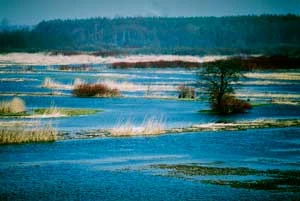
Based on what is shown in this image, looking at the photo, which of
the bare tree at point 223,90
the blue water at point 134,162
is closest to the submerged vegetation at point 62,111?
the bare tree at point 223,90

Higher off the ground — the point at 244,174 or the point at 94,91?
the point at 94,91

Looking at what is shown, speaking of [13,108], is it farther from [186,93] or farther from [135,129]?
[186,93]

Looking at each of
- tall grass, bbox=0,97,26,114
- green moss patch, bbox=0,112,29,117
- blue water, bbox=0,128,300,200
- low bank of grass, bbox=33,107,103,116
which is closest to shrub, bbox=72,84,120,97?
low bank of grass, bbox=33,107,103,116

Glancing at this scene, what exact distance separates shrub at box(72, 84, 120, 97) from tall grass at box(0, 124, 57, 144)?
26381mm

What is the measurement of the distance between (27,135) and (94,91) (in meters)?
28.2

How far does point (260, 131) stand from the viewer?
36.3 m

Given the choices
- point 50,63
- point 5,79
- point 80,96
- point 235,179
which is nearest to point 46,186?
point 235,179

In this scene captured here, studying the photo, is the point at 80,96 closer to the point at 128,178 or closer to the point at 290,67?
the point at 128,178

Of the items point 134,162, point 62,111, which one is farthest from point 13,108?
point 134,162

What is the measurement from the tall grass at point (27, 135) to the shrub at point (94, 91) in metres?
26.4

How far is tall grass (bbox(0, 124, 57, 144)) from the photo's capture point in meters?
31.0

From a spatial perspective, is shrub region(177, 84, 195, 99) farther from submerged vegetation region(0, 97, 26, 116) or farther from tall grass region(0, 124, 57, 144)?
tall grass region(0, 124, 57, 144)

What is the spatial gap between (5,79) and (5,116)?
125ft

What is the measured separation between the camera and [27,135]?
31734 mm
